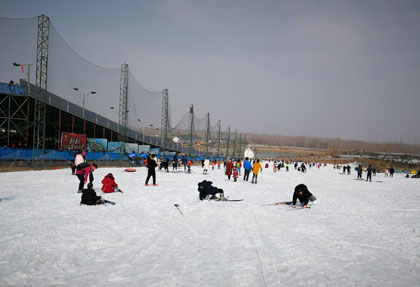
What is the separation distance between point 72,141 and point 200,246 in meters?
37.8

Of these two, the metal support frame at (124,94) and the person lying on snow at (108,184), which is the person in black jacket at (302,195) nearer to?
the person lying on snow at (108,184)

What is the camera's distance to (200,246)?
5.29m

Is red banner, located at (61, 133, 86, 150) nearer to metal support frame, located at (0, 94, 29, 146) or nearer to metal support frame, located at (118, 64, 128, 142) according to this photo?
metal support frame, located at (0, 94, 29, 146)

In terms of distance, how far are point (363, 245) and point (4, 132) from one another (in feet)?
128

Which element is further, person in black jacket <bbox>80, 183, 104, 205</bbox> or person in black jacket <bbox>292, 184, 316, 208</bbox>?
person in black jacket <bbox>292, 184, 316, 208</bbox>

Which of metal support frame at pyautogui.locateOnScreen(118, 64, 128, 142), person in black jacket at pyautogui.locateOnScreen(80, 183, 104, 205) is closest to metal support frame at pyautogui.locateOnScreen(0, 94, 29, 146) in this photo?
metal support frame at pyautogui.locateOnScreen(118, 64, 128, 142)

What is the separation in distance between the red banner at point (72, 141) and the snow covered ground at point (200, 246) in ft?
103

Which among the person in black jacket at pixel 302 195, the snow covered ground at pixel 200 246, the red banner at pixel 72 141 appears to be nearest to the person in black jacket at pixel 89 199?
the snow covered ground at pixel 200 246

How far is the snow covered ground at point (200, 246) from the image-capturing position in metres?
3.93

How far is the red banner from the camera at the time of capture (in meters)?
37.6

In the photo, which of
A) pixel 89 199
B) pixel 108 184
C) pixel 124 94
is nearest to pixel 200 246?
pixel 89 199

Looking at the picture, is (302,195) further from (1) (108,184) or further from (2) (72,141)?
(2) (72,141)

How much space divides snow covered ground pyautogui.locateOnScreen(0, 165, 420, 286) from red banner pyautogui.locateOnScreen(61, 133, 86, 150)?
31271 millimetres

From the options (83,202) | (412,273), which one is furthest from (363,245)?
(83,202)
